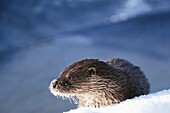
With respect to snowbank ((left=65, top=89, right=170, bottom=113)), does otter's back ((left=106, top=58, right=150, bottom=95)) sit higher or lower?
higher

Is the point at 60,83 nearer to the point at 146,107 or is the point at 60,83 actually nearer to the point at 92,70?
the point at 92,70

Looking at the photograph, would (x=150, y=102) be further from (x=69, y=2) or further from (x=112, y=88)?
(x=69, y=2)

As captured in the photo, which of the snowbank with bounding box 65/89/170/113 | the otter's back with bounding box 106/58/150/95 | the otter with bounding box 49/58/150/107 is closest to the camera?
the snowbank with bounding box 65/89/170/113

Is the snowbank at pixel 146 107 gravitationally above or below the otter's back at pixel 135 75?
below

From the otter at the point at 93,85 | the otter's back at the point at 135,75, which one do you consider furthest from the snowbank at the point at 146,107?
the otter's back at the point at 135,75

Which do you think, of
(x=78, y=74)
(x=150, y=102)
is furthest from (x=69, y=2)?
(x=150, y=102)

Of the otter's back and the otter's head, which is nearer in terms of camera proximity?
the otter's head

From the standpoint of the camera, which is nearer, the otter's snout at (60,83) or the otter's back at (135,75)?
the otter's snout at (60,83)

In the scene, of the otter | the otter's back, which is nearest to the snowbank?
the otter

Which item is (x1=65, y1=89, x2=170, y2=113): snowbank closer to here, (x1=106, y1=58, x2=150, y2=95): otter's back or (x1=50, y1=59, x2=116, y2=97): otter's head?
(x1=50, y1=59, x2=116, y2=97): otter's head

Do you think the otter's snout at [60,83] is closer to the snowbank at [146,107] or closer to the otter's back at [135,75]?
the otter's back at [135,75]
